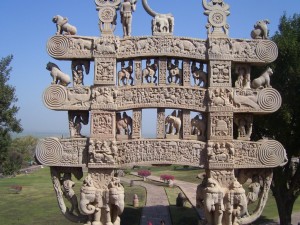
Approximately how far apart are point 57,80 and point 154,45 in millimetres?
2413

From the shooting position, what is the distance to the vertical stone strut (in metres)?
7.56

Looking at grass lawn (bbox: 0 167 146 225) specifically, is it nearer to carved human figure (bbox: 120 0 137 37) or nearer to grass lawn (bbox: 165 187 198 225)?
grass lawn (bbox: 165 187 198 225)

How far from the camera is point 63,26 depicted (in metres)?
7.99

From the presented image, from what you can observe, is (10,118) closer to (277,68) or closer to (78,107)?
(78,107)

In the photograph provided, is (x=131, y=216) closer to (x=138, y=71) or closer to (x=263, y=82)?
(x=138, y=71)

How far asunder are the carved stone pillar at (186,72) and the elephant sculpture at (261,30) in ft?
5.63

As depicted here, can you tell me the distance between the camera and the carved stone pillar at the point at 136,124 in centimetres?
778

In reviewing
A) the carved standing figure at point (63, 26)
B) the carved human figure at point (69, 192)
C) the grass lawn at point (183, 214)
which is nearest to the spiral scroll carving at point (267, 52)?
the carved standing figure at point (63, 26)

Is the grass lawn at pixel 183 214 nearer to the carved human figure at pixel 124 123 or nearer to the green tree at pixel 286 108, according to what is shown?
the green tree at pixel 286 108

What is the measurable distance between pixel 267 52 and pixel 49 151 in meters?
5.46

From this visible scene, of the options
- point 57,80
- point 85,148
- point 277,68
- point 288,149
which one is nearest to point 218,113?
point 85,148

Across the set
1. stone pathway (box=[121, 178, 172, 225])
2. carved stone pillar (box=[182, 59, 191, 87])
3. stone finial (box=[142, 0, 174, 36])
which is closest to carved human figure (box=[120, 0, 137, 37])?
stone finial (box=[142, 0, 174, 36])

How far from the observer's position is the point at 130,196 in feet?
71.2

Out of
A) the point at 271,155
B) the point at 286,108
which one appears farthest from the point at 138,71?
the point at 286,108
